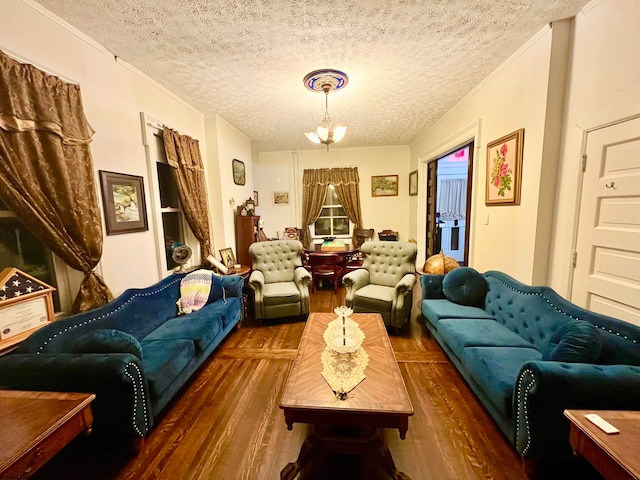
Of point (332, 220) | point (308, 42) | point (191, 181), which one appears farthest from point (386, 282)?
point (332, 220)

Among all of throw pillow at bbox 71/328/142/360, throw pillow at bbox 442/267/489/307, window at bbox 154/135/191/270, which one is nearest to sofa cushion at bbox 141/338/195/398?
throw pillow at bbox 71/328/142/360

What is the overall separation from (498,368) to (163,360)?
226 centimetres

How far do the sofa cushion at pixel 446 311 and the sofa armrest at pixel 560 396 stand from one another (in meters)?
1.12

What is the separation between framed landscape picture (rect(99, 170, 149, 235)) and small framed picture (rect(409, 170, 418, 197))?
4719mm

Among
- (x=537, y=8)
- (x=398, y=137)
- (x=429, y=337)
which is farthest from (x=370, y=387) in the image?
(x=398, y=137)

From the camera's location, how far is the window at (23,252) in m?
1.70

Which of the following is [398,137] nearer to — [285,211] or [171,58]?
[285,211]

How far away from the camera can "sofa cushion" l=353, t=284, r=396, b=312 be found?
293 cm

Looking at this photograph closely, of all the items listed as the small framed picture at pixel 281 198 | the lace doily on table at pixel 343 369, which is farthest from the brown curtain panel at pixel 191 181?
the small framed picture at pixel 281 198

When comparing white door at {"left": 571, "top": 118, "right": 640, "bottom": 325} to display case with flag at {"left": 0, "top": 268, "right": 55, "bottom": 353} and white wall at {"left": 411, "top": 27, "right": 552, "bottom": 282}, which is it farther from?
display case with flag at {"left": 0, "top": 268, "right": 55, "bottom": 353}

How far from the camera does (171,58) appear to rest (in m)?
2.34

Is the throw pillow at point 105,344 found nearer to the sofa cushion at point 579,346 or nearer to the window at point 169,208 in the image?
the window at point 169,208

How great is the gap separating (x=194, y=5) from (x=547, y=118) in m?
2.85

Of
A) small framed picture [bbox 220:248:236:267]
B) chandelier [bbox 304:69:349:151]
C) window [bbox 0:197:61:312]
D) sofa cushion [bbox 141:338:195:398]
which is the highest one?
chandelier [bbox 304:69:349:151]
